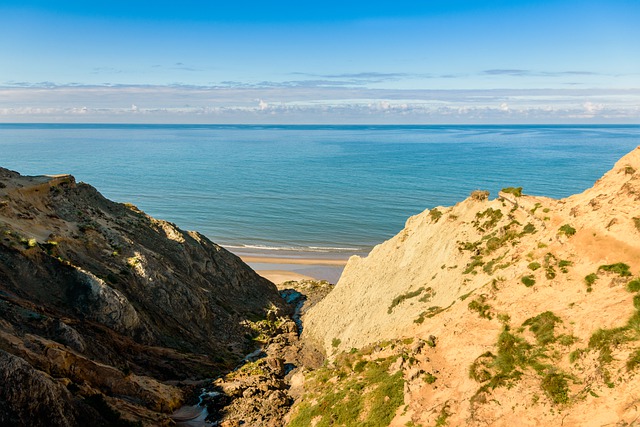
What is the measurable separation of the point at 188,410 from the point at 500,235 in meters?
24.9

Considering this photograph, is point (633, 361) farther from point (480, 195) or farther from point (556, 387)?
point (480, 195)

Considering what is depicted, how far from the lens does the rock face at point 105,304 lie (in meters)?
26.0

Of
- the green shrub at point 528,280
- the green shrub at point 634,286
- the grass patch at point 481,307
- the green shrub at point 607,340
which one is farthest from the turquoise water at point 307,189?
the green shrub at point 607,340

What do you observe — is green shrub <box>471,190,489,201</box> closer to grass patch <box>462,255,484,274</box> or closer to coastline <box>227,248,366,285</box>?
grass patch <box>462,255,484,274</box>

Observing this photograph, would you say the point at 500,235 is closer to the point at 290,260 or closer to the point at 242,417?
the point at 242,417

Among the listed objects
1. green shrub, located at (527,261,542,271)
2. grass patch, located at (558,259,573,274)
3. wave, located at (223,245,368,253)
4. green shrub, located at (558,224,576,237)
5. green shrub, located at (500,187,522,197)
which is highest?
green shrub, located at (500,187,522,197)

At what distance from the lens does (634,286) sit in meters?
23.0

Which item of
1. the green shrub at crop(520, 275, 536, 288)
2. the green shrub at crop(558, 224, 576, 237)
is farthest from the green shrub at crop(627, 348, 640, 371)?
the green shrub at crop(558, 224, 576, 237)

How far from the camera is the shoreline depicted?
72650mm

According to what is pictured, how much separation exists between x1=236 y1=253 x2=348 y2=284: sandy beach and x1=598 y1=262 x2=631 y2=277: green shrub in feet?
156

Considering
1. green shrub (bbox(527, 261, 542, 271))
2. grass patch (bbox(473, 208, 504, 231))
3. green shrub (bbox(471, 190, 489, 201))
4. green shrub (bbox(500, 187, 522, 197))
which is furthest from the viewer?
green shrub (bbox(471, 190, 489, 201))

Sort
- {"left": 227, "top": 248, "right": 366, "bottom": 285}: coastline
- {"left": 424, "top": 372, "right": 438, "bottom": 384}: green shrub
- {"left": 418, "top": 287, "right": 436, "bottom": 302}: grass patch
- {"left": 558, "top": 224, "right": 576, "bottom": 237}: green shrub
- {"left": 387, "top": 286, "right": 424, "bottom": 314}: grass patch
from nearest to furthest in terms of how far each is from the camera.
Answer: {"left": 424, "top": 372, "right": 438, "bottom": 384}: green shrub < {"left": 558, "top": 224, "right": 576, "bottom": 237}: green shrub < {"left": 418, "top": 287, "right": 436, "bottom": 302}: grass patch < {"left": 387, "top": 286, "right": 424, "bottom": 314}: grass patch < {"left": 227, "top": 248, "right": 366, "bottom": 285}: coastline

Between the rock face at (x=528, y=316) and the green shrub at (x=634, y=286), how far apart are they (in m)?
0.06

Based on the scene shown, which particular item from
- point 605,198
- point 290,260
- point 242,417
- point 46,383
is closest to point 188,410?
point 242,417
